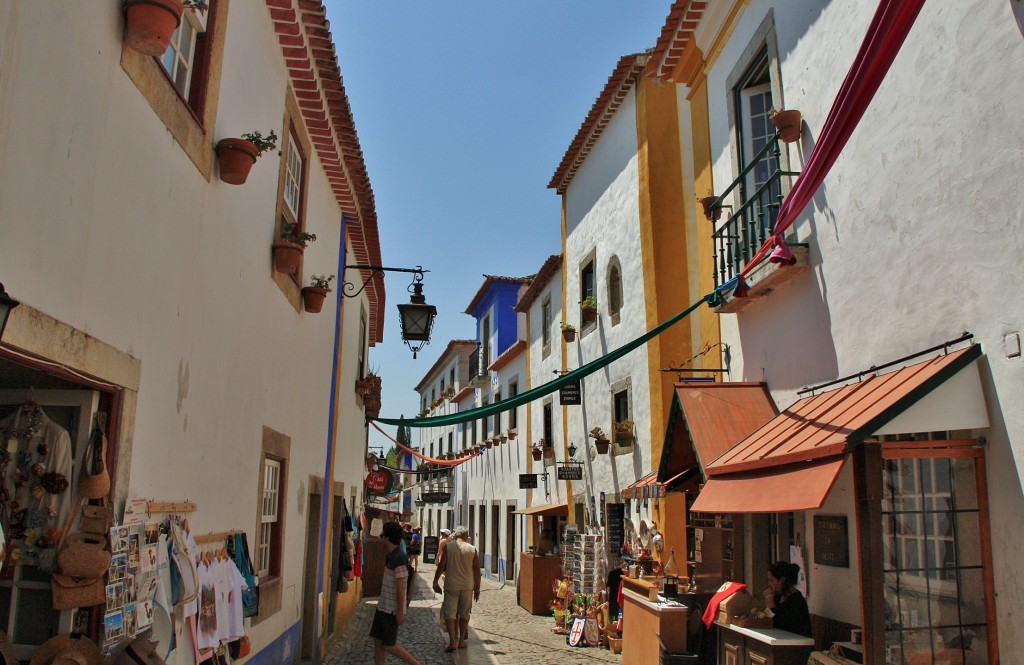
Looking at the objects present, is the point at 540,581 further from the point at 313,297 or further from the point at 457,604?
the point at 313,297

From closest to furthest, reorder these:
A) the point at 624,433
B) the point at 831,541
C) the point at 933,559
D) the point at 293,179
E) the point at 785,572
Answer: the point at 933,559 < the point at 785,572 < the point at 831,541 < the point at 293,179 < the point at 624,433

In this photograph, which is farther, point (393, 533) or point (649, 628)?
point (393, 533)

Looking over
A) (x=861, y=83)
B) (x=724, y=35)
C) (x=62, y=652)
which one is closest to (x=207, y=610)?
(x=62, y=652)

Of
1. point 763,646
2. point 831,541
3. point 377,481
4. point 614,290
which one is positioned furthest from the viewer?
point 377,481

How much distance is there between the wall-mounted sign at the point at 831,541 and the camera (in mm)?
5906

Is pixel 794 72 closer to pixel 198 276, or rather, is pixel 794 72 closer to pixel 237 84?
pixel 237 84

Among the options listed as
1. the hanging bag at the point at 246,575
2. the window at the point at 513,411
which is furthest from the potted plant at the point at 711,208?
the window at the point at 513,411

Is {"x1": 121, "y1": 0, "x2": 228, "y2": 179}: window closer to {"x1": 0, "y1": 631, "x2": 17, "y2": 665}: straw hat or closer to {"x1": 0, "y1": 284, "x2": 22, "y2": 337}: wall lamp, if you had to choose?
{"x1": 0, "y1": 284, "x2": 22, "y2": 337}: wall lamp

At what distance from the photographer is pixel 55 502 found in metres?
3.63

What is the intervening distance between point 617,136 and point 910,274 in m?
9.36

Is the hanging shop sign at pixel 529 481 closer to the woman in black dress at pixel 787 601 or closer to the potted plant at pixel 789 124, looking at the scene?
the woman in black dress at pixel 787 601

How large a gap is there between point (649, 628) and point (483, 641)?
517 centimetres

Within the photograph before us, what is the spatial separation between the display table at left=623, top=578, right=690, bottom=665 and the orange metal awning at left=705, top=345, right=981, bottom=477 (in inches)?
65.8

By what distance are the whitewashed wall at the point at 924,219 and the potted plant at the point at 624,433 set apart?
5.50 meters
